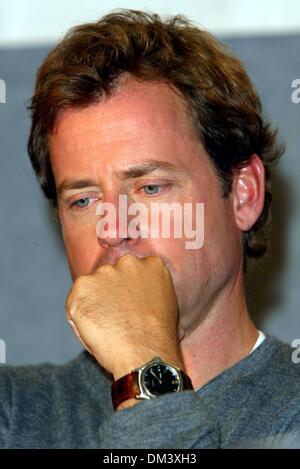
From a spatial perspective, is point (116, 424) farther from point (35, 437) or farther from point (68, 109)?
point (68, 109)

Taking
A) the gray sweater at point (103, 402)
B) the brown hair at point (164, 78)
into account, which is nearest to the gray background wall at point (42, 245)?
the brown hair at point (164, 78)

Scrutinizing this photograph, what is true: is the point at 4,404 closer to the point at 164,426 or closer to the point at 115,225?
the point at 115,225

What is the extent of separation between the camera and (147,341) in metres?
1.51

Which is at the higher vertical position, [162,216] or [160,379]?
[162,216]

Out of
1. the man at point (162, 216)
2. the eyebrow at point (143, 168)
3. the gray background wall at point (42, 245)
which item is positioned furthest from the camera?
the gray background wall at point (42, 245)

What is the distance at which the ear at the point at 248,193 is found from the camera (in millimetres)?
1963

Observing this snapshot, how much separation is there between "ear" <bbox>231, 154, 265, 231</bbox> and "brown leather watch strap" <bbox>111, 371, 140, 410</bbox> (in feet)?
1.93

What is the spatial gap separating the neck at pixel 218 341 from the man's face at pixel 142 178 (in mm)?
34

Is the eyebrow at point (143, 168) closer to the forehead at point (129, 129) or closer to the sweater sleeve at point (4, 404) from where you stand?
the forehead at point (129, 129)

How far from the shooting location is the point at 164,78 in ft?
6.15

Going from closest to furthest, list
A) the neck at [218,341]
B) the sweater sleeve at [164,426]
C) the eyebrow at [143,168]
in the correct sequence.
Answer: the sweater sleeve at [164,426] → the eyebrow at [143,168] → the neck at [218,341]

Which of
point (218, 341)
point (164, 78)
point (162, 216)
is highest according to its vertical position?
point (164, 78)

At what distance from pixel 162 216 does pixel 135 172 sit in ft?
0.31

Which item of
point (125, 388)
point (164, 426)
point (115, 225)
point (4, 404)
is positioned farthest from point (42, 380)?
point (164, 426)
